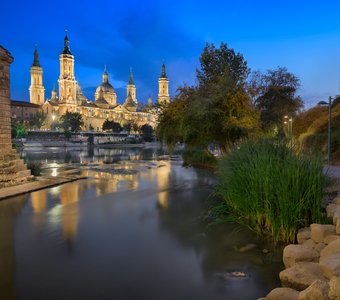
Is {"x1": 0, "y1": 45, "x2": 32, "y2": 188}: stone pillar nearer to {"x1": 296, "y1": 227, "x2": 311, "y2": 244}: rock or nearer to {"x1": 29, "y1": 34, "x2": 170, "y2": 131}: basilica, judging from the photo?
{"x1": 296, "y1": 227, "x2": 311, "y2": 244}: rock

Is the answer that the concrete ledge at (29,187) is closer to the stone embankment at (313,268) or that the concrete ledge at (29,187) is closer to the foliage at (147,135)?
the stone embankment at (313,268)

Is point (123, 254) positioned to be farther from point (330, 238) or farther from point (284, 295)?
point (330, 238)

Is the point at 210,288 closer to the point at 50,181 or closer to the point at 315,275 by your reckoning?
the point at 315,275

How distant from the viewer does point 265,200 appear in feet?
28.1

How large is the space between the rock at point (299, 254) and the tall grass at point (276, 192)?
163 cm

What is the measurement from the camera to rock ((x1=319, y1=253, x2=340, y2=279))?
15.0 feet

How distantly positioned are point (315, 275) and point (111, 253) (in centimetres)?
400

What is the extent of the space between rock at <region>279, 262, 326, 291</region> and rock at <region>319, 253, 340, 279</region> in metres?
0.35

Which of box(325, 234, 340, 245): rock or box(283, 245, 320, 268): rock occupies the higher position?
box(325, 234, 340, 245): rock

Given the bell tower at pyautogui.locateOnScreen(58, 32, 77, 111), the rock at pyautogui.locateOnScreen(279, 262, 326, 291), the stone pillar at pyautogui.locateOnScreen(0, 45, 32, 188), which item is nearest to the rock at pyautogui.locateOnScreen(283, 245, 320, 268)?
the rock at pyautogui.locateOnScreen(279, 262, 326, 291)

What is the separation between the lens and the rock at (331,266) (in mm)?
4586

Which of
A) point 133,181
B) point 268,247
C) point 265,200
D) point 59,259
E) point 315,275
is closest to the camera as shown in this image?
point 315,275

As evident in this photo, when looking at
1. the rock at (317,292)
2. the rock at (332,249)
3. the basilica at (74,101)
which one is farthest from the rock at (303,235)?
the basilica at (74,101)

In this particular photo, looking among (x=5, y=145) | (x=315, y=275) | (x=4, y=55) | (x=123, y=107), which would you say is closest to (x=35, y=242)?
(x=315, y=275)
